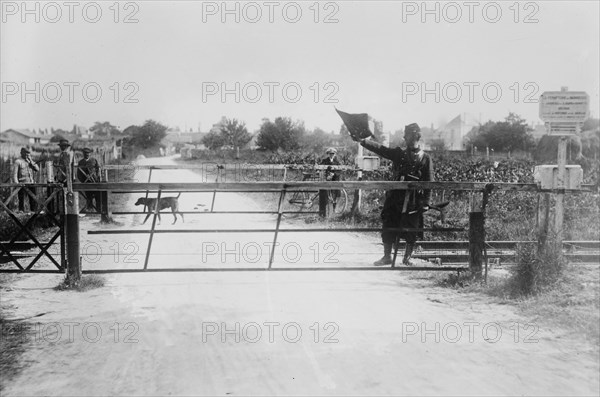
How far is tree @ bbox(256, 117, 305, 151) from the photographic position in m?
49.5

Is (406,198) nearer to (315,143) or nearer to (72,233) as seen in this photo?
(72,233)

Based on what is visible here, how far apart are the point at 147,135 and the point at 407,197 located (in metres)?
79.7

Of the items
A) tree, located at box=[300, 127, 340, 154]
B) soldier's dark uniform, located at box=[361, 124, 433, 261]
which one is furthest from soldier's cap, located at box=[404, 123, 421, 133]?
tree, located at box=[300, 127, 340, 154]

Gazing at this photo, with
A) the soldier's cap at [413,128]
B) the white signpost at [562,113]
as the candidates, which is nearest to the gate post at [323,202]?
the soldier's cap at [413,128]

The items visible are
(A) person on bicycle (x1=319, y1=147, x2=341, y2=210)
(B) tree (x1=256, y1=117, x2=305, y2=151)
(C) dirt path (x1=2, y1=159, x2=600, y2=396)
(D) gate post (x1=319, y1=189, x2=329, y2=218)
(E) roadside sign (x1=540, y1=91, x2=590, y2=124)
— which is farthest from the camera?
(B) tree (x1=256, y1=117, x2=305, y2=151)

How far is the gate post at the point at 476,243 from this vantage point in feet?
22.3

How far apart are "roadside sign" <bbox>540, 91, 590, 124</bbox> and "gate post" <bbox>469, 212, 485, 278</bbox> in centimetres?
153

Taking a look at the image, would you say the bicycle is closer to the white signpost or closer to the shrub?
the white signpost

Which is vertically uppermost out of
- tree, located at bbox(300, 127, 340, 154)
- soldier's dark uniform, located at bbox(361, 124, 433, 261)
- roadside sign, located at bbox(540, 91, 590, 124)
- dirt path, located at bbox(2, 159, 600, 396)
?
tree, located at bbox(300, 127, 340, 154)

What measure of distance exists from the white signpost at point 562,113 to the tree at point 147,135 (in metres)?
77.4

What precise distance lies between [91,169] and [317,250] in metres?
7.80

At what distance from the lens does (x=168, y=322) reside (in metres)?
5.27

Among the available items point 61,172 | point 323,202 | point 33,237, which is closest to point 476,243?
point 33,237

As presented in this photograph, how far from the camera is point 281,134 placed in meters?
49.7
